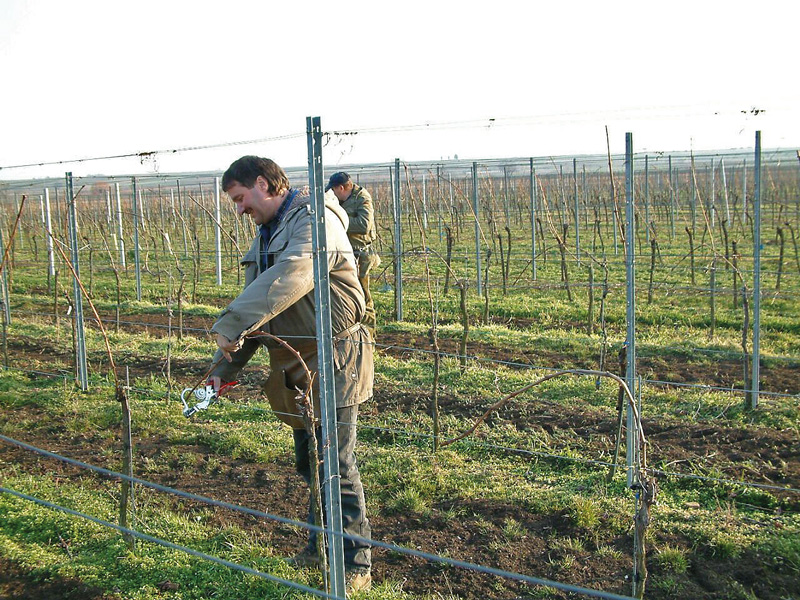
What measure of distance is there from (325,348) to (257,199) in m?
0.82

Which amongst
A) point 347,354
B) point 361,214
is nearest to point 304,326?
point 347,354

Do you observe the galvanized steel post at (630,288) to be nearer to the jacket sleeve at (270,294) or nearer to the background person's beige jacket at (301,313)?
the background person's beige jacket at (301,313)

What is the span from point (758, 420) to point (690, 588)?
2394 mm

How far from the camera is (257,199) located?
3090 millimetres

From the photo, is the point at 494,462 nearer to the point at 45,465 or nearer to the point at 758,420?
the point at 758,420

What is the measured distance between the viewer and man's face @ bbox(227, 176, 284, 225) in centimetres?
306

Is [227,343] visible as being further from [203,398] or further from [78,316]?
[78,316]

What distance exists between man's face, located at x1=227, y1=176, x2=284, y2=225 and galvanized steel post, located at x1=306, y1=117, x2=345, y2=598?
1.66 ft

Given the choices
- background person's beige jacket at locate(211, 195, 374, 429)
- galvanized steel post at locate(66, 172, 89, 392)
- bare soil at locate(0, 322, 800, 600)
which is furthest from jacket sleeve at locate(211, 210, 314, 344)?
galvanized steel post at locate(66, 172, 89, 392)

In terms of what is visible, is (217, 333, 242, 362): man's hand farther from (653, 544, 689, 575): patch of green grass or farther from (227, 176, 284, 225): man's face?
(653, 544, 689, 575): patch of green grass

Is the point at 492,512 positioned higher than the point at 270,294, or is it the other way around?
the point at 270,294

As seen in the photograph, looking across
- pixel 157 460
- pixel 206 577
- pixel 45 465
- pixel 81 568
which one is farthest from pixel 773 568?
pixel 45 465

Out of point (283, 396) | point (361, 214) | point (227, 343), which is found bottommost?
point (283, 396)

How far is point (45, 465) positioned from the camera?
15.6ft
